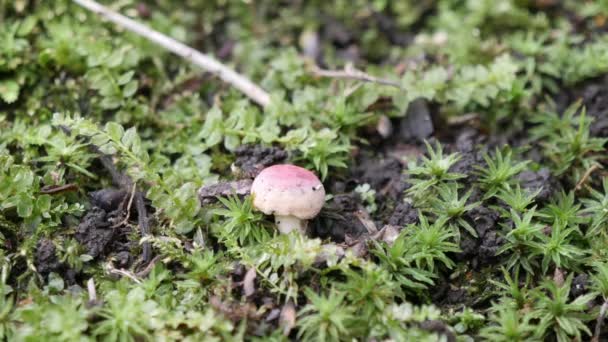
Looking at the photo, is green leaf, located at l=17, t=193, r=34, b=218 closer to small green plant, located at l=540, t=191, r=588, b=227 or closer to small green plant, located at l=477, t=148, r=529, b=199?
Result: small green plant, located at l=477, t=148, r=529, b=199

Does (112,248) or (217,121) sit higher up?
(217,121)

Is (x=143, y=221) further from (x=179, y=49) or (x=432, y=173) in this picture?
(x=432, y=173)

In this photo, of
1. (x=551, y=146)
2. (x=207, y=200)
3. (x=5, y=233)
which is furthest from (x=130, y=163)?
(x=551, y=146)

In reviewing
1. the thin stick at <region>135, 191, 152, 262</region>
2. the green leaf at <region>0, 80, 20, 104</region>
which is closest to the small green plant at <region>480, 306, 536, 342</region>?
the thin stick at <region>135, 191, 152, 262</region>

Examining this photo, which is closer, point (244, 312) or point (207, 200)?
point (244, 312)

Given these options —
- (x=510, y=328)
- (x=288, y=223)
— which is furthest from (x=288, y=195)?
(x=510, y=328)

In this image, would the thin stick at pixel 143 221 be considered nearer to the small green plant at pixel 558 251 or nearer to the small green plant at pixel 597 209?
the small green plant at pixel 558 251

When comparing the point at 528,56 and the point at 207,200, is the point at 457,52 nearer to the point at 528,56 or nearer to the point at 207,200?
the point at 528,56
